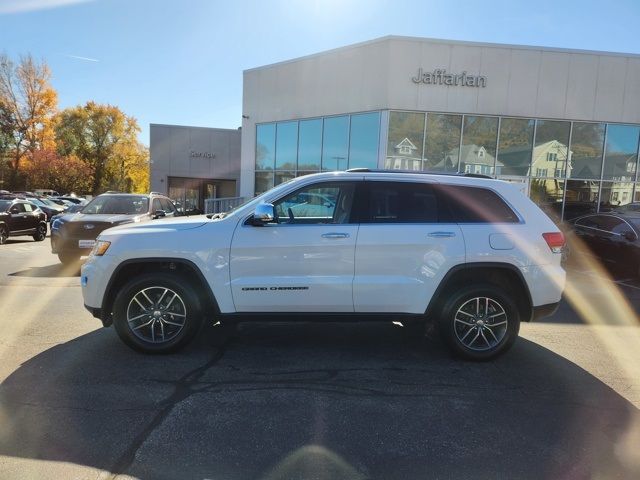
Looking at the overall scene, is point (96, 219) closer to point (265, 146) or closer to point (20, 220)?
point (20, 220)

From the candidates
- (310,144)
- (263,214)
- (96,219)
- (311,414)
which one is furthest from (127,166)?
(311,414)

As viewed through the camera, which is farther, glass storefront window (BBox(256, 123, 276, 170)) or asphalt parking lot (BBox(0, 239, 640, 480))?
glass storefront window (BBox(256, 123, 276, 170))

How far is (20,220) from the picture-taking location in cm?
1587

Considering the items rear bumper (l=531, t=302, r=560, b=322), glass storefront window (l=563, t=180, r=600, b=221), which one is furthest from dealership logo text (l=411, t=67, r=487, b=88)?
rear bumper (l=531, t=302, r=560, b=322)

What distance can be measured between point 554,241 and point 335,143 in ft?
43.3

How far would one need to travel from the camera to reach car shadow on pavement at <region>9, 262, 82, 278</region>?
9.57 meters

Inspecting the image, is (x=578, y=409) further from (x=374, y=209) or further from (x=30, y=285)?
(x=30, y=285)

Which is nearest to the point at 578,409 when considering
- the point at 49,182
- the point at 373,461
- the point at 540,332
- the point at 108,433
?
the point at 373,461

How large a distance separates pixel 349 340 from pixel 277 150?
49.2 feet

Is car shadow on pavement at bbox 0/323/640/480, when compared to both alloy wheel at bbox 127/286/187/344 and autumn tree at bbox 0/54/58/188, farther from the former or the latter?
autumn tree at bbox 0/54/58/188

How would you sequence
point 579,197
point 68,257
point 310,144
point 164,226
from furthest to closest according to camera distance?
point 310,144, point 579,197, point 68,257, point 164,226

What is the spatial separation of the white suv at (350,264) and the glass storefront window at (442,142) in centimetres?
1156

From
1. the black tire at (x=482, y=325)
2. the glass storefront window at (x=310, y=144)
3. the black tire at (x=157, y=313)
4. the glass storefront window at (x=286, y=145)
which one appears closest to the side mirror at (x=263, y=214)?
the black tire at (x=157, y=313)

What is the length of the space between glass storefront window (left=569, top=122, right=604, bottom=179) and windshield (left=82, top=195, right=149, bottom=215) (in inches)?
548
